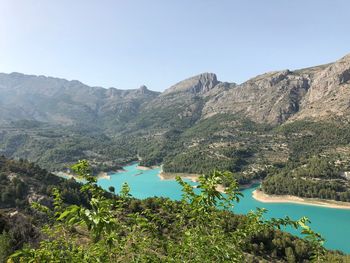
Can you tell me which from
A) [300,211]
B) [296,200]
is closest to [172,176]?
[296,200]

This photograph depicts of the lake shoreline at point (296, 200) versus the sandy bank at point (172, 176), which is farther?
the sandy bank at point (172, 176)

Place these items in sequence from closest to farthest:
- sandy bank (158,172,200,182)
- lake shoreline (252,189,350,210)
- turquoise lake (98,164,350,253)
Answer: turquoise lake (98,164,350,253)
lake shoreline (252,189,350,210)
sandy bank (158,172,200,182)

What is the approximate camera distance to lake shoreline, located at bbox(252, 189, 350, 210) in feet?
369

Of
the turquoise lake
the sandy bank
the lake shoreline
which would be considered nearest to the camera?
the turquoise lake

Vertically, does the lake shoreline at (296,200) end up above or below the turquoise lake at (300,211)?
above

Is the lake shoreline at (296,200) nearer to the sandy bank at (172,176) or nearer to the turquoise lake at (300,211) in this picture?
the turquoise lake at (300,211)

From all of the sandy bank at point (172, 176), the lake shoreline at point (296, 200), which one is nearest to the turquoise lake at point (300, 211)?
the lake shoreline at point (296, 200)

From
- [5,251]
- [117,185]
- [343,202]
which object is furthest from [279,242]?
[117,185]

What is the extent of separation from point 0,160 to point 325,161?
138149mm

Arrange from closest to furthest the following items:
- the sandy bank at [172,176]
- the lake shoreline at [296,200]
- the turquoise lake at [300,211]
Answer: the turquoise lake at [300,211], the lake shoreline at [296,200], the sandy bank at [172,176]

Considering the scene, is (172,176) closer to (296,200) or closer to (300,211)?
(296,200)

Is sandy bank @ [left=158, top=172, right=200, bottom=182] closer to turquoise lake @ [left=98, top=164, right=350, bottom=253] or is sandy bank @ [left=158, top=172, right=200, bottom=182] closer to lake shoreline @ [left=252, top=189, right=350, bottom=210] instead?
turquoise lake @ [left=98, top=164, right=350, bottom=253]

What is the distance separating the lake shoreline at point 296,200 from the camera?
369ft

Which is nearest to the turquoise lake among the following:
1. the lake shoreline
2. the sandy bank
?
the lake shoreline
